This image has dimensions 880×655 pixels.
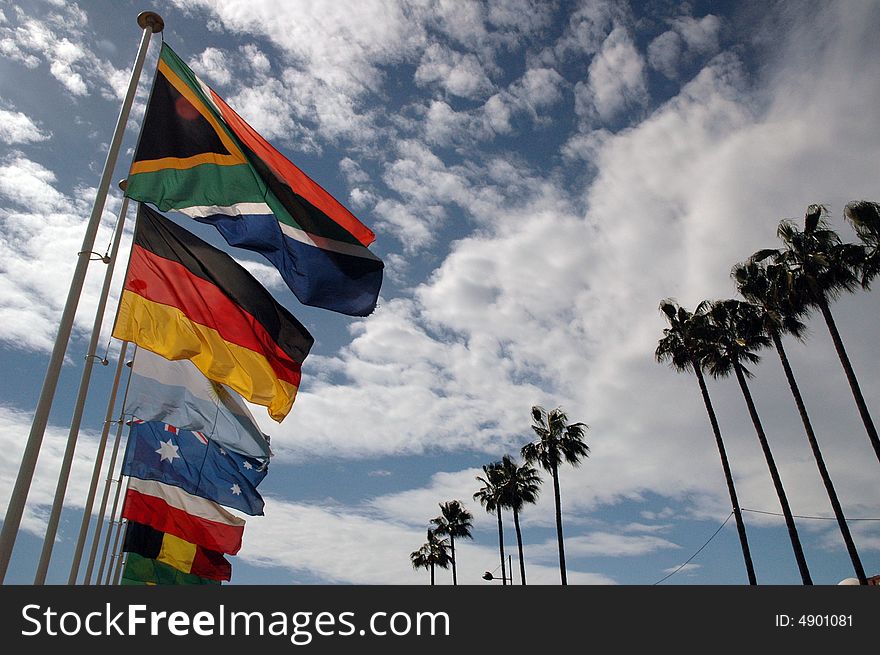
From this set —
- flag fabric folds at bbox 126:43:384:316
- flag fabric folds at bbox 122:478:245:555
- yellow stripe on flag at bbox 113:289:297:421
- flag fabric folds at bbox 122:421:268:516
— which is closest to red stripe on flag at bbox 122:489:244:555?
flag fabric folds at bbox 122:478:245:555

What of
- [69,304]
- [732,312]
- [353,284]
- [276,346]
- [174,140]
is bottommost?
[69,304]

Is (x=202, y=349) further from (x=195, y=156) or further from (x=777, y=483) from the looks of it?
(x=777, y=483)

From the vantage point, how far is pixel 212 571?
888 inches

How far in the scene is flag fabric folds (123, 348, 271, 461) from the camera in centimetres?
1159

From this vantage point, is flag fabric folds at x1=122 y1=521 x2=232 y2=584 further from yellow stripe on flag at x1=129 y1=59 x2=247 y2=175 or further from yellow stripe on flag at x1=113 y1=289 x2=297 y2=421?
yellow stripe on flag at x1=129 y1=59 x2=247 y2=175

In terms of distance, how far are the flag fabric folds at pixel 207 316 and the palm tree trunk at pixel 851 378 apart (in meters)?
21.8

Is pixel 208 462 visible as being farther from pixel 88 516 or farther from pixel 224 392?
pixel 224 392

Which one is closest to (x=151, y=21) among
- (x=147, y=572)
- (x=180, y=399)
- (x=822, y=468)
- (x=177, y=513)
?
(x=180, y=399)

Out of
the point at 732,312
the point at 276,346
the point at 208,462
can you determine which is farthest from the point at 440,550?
the point at 276,346

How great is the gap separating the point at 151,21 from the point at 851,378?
25.2 metres

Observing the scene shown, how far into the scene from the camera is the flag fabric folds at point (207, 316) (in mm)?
8438

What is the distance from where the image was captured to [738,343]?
30.5 metres

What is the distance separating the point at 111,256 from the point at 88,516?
902 cm

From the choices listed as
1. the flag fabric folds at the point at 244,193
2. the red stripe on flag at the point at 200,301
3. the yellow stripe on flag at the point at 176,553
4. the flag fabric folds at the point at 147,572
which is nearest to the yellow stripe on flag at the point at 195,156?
the flag fabric folds at the point at 244,193
